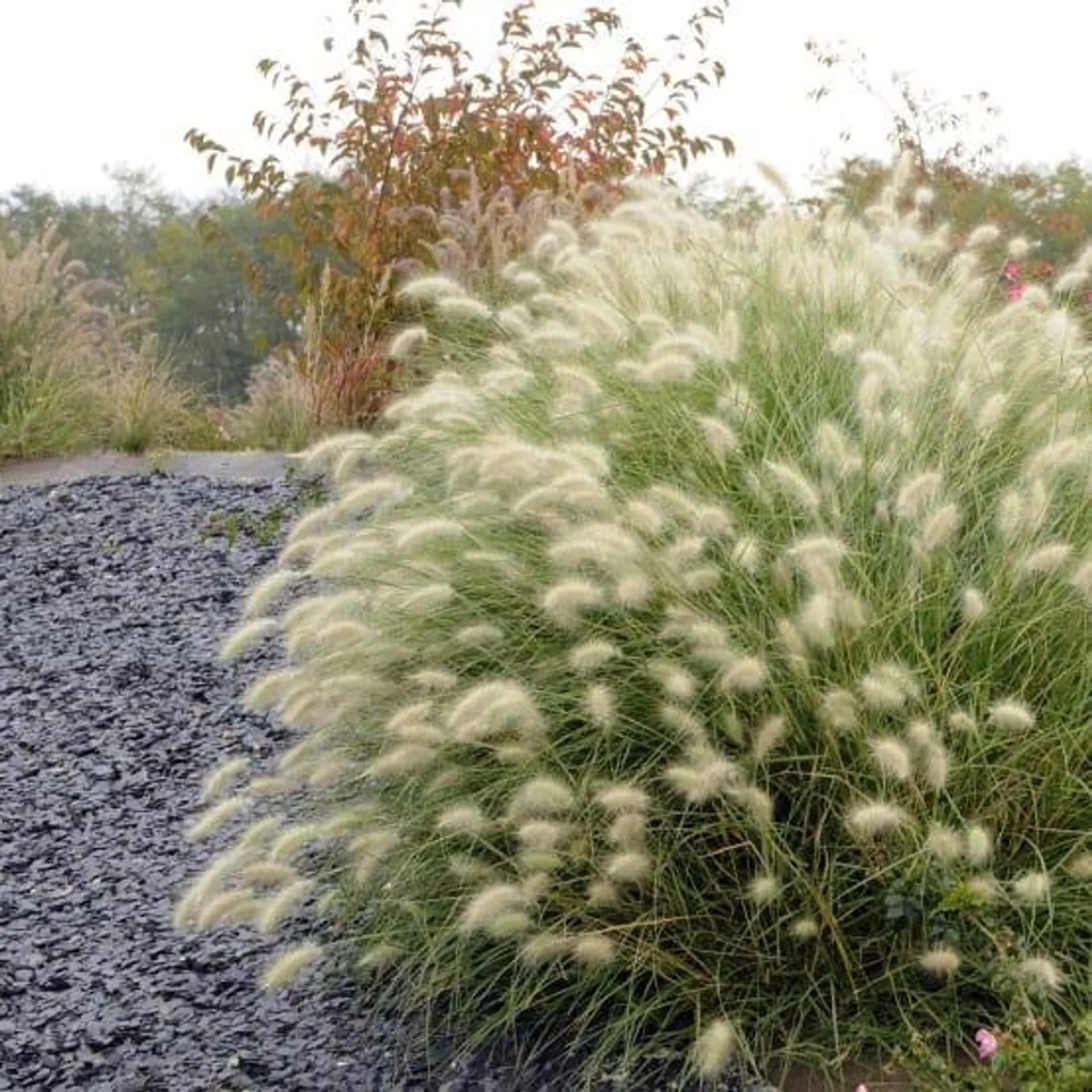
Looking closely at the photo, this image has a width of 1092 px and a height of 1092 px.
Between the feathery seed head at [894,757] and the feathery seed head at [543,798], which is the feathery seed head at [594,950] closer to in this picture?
the feathery seed head at [543,798]

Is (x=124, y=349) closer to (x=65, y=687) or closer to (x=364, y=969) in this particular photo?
(x=65, y=687)

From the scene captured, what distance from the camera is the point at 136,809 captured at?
456 centimetres

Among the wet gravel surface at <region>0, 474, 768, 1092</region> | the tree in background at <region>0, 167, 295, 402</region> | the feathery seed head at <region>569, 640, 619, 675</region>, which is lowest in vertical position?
the tree in background at <region>0, 167, 295, 402</region>

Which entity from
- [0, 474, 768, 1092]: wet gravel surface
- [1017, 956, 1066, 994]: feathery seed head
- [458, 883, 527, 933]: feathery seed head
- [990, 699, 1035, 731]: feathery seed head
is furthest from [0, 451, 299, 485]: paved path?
[1017, 956, 1066, 994]: feathery seed head

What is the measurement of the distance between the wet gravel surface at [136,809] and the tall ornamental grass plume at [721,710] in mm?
198

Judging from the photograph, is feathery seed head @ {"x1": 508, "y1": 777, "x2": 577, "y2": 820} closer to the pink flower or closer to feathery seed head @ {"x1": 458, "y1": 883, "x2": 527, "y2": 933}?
feathery seed head @ {"x1": 458, "y1": 883, "x2": 527, "y2": 933}

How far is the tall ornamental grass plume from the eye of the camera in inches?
113

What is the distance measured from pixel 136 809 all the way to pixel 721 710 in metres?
2.23

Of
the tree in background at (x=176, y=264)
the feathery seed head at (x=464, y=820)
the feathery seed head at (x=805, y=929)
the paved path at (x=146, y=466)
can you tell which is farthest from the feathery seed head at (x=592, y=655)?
the tree in background at (x=176, y=264)

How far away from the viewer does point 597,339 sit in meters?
3.80

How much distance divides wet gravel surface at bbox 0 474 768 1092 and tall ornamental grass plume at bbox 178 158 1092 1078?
0.20m

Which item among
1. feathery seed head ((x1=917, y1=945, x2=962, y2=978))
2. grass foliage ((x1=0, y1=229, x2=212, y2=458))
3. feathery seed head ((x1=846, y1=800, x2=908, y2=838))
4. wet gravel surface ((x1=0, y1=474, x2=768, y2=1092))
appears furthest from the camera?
grass foliage ((x1=0, y1=229, x2=212, y2=458))

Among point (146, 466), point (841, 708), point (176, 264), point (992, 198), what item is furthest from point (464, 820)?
point (176, 264)

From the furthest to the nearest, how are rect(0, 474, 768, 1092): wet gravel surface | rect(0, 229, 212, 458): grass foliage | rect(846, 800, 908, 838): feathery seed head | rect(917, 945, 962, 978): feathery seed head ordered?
rect(0, 229, 212, 458): grass foliage
rect(0, 474, 768, 1092): wet gravel surface
rect(917, 945, 962, 978): feathery seed head
rect(846, 800, 908, 838): feathery seed head
